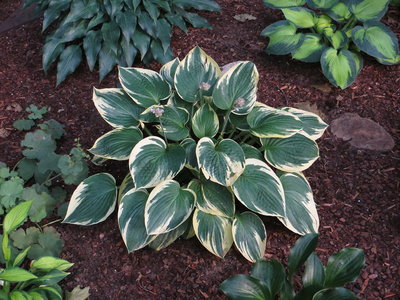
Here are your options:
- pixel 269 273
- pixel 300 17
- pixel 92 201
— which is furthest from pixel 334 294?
pixel 300 17

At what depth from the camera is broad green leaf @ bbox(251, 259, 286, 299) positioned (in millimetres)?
2109

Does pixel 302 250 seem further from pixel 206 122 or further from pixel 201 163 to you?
pixel 206 122

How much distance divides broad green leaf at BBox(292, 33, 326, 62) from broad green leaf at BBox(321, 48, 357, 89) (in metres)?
0.10

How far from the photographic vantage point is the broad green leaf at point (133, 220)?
2346 mm

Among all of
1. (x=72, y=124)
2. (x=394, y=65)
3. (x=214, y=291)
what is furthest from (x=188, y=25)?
(x=214, y=291)

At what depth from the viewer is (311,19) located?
3445mm

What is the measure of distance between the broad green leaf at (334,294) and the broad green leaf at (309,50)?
6.30 ft

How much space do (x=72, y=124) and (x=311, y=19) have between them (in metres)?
1.97

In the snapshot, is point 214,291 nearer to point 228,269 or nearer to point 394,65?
point 228,269

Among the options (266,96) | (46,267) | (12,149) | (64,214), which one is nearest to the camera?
(46,267)

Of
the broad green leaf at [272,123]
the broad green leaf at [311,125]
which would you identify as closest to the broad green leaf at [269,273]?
the broad green leaf at [272,123]

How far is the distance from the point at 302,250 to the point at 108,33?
215cm

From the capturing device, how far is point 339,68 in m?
3.22

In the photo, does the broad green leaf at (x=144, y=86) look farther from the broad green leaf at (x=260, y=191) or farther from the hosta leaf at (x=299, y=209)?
the hosta leaf at (x=299, y=209)
